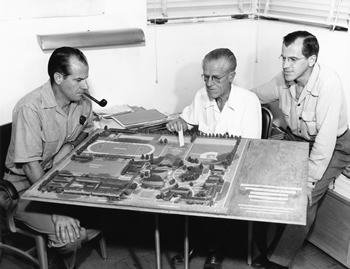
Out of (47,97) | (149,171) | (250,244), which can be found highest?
(47,97)

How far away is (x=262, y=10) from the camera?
13.3 feet

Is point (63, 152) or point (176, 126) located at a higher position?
point (176, 126)

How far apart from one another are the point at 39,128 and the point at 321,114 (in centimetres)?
165

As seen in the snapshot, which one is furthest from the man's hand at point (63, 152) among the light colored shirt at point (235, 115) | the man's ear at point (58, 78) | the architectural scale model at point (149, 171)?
the light colored shirt at point (235, 115)

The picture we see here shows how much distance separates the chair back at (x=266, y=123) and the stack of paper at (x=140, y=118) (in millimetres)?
683

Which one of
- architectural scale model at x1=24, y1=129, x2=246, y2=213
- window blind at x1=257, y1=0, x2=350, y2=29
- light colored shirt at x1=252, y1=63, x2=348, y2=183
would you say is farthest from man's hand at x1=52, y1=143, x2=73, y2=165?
window blind at x1=257, y1=0, x2=350, y2=29

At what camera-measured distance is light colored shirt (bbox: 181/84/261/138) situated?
10.1ft

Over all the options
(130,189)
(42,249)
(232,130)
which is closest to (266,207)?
(130,189)

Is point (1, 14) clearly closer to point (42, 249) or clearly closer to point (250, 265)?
point (42, 249)

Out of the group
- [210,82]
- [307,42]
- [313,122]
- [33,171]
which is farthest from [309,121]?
[33,171]

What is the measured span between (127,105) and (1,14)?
1.12 meters

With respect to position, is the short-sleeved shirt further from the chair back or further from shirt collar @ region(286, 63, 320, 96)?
shirt collar @ region(286, 63, 320, 96)

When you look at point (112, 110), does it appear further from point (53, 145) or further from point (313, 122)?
point (313, 122)

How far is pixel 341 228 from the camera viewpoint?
3148 millimetres
